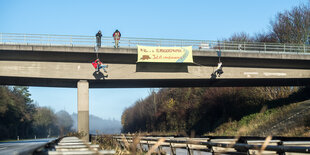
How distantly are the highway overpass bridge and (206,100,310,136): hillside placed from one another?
3460mm

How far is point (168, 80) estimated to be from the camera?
99.9 feet

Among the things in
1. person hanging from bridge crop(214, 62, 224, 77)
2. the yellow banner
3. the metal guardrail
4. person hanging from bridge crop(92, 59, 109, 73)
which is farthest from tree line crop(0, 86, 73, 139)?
the metal guardrail

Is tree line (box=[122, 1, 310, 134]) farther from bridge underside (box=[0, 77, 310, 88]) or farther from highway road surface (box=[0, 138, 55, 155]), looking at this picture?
highway road surface (box=[0, 138, 55, 155])

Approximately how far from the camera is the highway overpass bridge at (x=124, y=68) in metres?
27.2

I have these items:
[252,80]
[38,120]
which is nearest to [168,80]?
[252,80]

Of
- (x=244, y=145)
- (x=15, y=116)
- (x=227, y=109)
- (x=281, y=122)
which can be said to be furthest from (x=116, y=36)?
(x=15, y=116)

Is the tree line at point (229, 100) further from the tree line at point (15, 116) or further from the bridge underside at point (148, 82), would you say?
the tree line at point (15, 116)

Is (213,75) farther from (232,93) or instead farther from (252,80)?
(232,93)

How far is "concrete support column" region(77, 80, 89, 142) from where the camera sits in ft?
94.5

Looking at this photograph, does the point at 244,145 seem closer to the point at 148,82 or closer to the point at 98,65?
the point at 98,65

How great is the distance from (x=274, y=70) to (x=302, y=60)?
9.76 ft

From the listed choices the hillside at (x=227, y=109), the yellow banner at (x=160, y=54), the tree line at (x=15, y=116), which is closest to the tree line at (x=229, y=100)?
the hillside at (x=227, y=109)

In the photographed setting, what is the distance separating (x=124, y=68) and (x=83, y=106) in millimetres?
4727

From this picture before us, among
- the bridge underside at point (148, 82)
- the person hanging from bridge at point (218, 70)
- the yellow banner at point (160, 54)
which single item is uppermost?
the yellow banner at point (160, 54)
